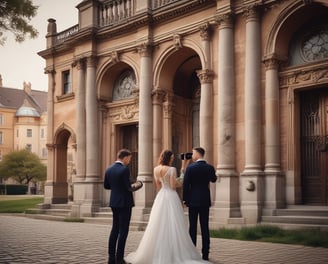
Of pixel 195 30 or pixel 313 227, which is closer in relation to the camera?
pixel 313 227

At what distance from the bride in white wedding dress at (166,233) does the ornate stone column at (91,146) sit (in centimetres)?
1301

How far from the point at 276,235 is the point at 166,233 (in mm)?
A: 5647

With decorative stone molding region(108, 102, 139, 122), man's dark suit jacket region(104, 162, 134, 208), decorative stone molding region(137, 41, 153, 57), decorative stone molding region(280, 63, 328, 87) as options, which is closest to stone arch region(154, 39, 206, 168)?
decorative stone molding region(137, 41, 153, 57)

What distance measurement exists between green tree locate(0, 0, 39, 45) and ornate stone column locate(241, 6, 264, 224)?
7343 mm

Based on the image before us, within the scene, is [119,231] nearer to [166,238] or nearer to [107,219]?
[166,238]

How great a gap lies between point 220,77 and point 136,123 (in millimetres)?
6421

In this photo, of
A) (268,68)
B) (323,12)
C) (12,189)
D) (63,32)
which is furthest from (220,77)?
(12,189)

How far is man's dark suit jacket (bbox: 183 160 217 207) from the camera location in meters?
Answer: 9.56

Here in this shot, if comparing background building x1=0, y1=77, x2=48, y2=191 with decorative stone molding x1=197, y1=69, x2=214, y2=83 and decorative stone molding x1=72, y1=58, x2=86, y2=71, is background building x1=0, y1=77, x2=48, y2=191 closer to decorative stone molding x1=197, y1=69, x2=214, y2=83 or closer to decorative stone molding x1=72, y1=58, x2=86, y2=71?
decorative stone molding x1=72, y1=58, x2=86, y2=71

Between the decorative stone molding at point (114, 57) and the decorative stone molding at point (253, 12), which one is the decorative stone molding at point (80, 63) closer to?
the decorative stone molding at point (114, 57)

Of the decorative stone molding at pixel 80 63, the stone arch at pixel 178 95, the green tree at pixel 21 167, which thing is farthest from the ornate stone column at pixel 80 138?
the green tree at pixel 21 167

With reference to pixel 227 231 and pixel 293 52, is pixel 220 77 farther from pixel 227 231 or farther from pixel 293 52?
pixel 227 231

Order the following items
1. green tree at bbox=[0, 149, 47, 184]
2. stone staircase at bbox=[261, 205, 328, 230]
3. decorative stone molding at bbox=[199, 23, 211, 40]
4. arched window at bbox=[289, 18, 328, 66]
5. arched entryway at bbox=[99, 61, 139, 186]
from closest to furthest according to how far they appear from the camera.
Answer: stone staircase at bbox=[261, 205, 328, 230], arched window at bbox=[289, 18, 328, 66], decorative stone molding at bbox=[199, 23, 211, 40], arched entryway at bbox=[99, 61, 139, 186], green tree at bbox=[0, 149, 47, 184]

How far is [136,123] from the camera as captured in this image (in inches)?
882
